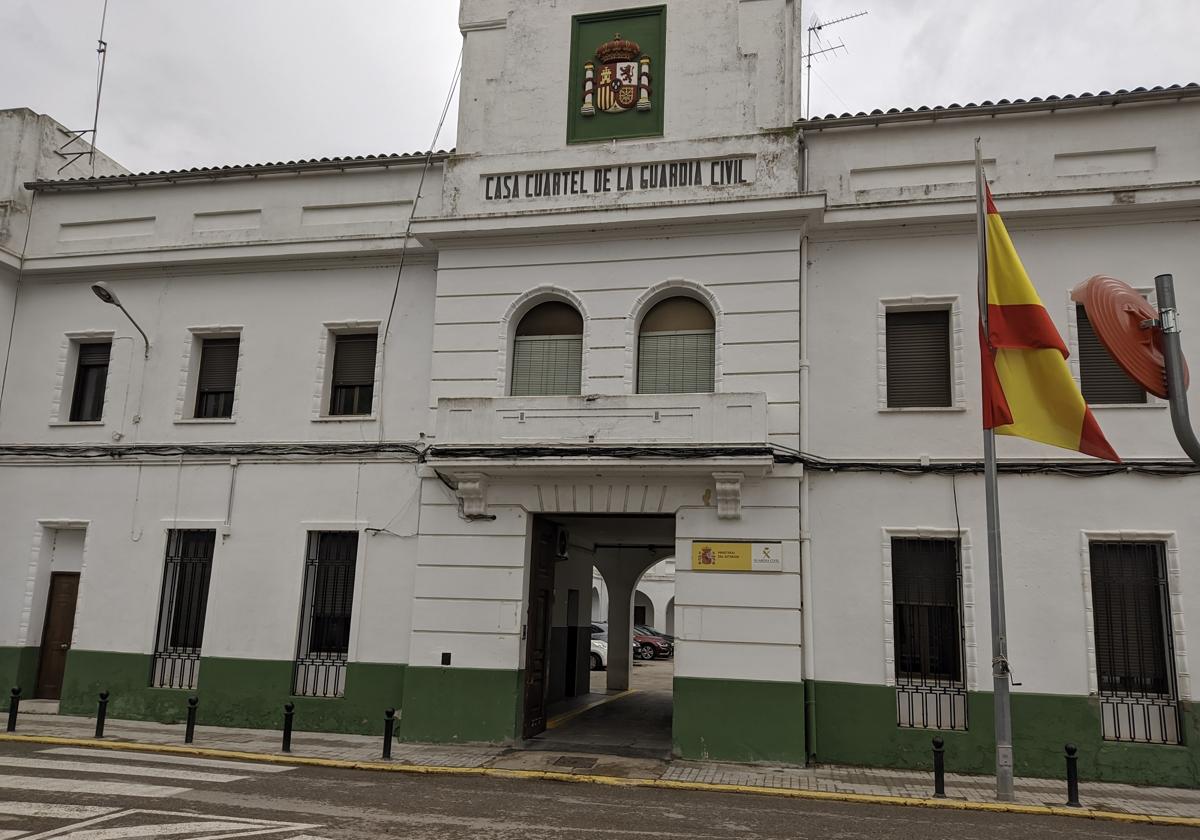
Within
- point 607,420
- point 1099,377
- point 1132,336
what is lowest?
point 1132,336

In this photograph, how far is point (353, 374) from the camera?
1477cm

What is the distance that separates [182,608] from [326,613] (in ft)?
8.04

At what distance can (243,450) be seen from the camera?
569 inches

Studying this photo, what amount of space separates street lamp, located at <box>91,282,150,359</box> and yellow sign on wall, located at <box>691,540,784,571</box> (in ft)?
31.8

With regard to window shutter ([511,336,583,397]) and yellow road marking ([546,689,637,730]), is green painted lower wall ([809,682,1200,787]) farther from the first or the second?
window shutter ([511,336,583,397])

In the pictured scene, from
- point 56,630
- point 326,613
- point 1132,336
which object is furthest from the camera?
point 56,630

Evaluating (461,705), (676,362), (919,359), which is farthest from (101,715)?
(919,359)

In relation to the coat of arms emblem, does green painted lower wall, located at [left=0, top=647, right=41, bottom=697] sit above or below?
below

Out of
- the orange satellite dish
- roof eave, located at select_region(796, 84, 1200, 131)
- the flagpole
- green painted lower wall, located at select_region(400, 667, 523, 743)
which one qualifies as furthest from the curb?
roof eave, located at select_region(796, 84, 1200, 131)

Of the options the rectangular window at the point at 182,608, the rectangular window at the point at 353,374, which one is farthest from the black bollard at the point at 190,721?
the rectangular window at the point at 353,374

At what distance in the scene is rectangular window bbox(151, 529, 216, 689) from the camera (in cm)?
1418

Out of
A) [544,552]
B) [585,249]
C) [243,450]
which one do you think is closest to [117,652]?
[243,450]

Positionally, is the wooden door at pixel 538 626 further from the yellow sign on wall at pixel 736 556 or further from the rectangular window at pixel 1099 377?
the rectangular window at pixel 1099 377

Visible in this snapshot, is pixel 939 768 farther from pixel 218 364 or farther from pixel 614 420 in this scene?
pixel 218 364
